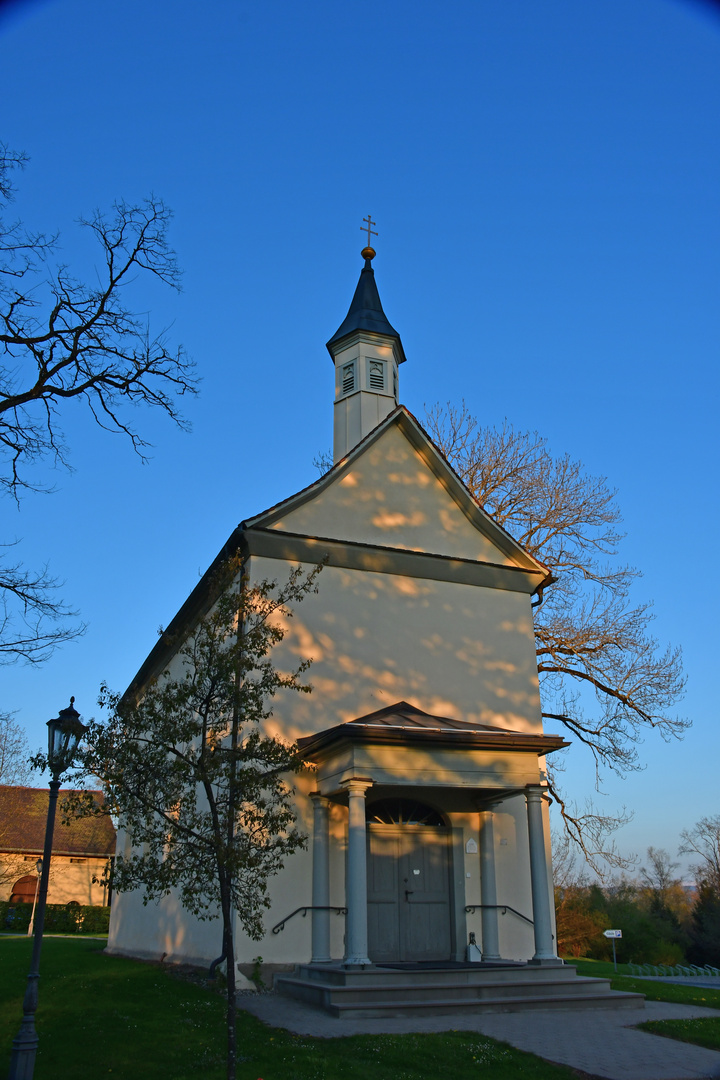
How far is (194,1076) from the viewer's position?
8.20 meters

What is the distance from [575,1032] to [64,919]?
33.4 meters

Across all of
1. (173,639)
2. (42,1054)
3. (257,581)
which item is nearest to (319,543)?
(257,581)

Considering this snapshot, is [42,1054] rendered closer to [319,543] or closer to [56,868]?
[319,543]

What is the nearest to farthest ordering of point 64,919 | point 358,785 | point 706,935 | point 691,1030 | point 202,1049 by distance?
point 202,1049 < point 691,1030 < point 358,785 < point 64,919 < point 706,935

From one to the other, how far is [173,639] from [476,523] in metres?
10.9

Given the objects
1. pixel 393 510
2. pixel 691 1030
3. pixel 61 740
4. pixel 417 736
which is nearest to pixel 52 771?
pixel 61 740

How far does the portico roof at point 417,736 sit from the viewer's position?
43.3ft

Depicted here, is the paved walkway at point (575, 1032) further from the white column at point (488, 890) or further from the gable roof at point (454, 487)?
the gable roof at point (454, 487)

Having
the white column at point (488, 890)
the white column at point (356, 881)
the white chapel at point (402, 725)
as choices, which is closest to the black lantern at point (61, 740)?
the white chapel at point (402, 725)

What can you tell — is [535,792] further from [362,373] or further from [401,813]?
[362,373]

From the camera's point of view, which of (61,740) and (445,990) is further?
(445,990)

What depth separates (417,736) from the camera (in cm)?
1342

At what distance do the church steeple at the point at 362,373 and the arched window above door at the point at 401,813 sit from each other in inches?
323

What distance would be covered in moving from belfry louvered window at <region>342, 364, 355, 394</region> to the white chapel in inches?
13.4
